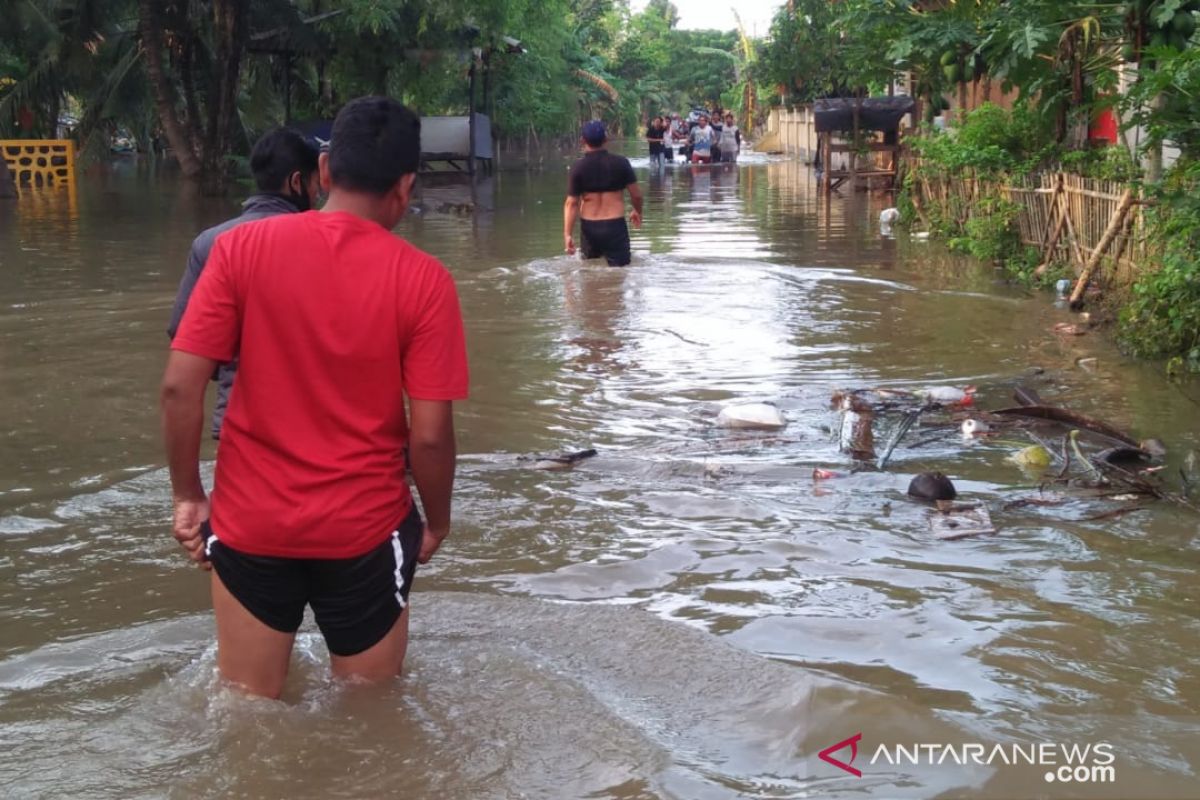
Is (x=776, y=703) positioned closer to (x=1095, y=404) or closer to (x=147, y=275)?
(x=1095, y=404)

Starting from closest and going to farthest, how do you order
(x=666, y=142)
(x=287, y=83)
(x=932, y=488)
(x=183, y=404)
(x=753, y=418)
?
(x=183, y=404), (x=932, y=488), (x=753, y=418), (x=287, y=83), (x=666, y=142)

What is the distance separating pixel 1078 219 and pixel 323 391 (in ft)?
32.5

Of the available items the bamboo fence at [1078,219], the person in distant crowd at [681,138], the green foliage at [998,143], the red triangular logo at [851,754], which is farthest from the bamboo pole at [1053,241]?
the person in distant crowd at [681,138]

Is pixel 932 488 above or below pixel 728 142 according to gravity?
below

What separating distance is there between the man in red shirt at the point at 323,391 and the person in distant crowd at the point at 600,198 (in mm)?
8238

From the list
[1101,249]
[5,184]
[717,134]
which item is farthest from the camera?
[717,134]

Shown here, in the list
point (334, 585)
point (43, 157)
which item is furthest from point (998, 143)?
point (43, 157)

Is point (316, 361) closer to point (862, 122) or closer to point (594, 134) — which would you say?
point (594, 134)

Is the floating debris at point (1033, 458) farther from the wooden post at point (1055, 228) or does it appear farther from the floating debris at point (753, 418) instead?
the wooden post at point (1055, 228)

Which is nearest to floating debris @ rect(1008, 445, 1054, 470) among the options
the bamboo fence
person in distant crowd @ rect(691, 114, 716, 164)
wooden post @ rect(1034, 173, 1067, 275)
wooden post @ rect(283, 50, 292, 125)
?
the bamboo fence

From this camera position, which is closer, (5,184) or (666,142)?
(5,184)

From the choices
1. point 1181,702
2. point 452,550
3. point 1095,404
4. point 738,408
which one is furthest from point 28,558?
point 1095,404

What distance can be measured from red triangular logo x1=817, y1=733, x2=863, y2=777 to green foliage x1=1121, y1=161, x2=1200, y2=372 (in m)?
5.24

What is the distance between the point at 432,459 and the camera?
3131 mm
